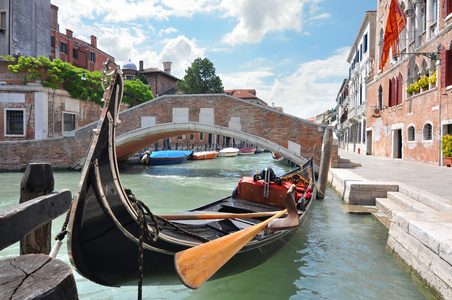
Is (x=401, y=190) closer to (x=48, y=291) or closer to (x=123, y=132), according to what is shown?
(x=48, y=291)

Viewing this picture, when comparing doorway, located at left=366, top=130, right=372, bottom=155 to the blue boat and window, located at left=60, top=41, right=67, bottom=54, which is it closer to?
the blue boat

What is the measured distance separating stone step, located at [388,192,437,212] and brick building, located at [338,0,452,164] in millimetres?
3810

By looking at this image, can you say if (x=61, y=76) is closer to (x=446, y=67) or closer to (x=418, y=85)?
(x=418, y=85)

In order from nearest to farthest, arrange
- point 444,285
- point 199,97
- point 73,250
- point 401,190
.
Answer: point 73,250
point 444,285
point 401,190
point 199,97

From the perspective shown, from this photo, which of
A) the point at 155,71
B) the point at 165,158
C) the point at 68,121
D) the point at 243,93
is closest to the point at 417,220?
the point at 165,158

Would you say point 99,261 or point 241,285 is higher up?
point 99,261

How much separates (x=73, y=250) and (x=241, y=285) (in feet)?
4.29

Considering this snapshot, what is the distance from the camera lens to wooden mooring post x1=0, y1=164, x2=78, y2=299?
26.0 inches

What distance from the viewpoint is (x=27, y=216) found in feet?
4.54

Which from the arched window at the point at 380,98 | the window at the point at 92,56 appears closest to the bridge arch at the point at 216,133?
the arched window at the point at 380,98

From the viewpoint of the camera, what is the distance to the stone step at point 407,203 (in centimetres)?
318

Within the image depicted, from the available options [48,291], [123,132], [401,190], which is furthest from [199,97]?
[48,291]

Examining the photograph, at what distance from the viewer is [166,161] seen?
1211 cm

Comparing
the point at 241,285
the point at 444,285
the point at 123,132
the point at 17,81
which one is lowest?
the point at 241,285
